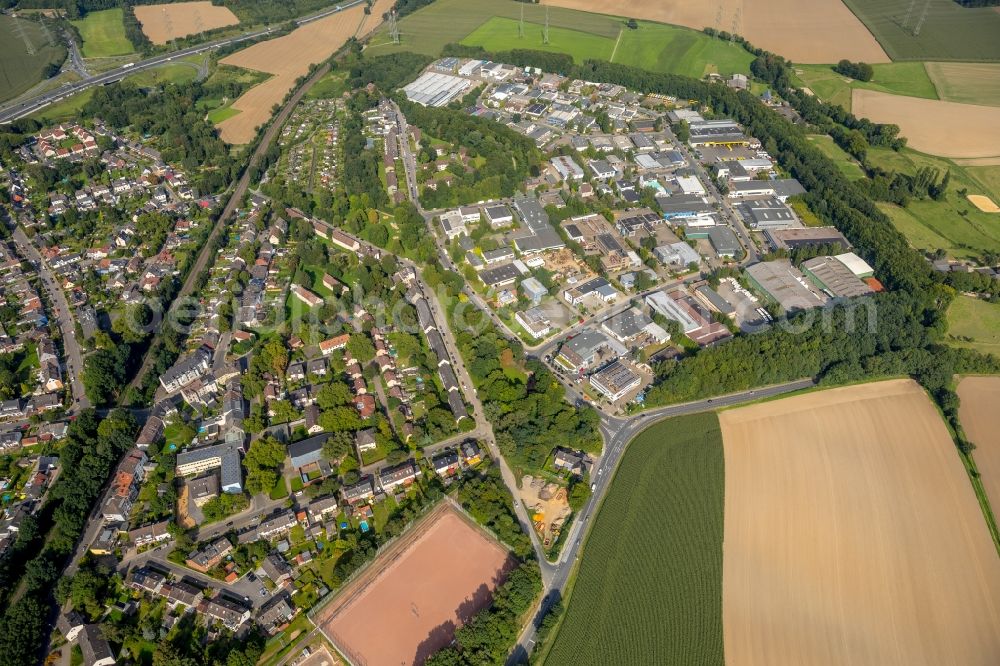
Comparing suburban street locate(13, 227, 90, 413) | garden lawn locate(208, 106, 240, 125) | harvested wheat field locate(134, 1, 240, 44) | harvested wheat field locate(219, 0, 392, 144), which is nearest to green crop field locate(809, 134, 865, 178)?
harvested wheat field locate(219, 0, 392, 144)

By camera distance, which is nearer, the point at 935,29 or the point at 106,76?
the point at 106,76

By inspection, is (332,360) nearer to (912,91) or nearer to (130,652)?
(130,652)

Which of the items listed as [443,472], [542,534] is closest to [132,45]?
[443,472]

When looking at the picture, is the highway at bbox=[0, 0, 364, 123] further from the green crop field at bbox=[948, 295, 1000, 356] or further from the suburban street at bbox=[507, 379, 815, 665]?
the green crop field at bbox=[948, 295, 1000, 356]

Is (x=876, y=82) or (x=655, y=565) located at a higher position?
(x=876, y=82)

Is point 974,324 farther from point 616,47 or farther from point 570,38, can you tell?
point 570,38

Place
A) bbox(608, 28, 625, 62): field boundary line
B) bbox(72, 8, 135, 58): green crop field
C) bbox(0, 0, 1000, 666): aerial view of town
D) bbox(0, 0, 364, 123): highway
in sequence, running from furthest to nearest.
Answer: bbox(72, 8, 135, 58): green crop field, bbox(608, 28, 625, 62): field boundary line, bbox(0, 0, 364, 123): highway, bbox(0, 0, 1000, 666): aerial view of town

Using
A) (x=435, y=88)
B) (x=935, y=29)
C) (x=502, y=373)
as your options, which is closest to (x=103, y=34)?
(x=435, y=88)
